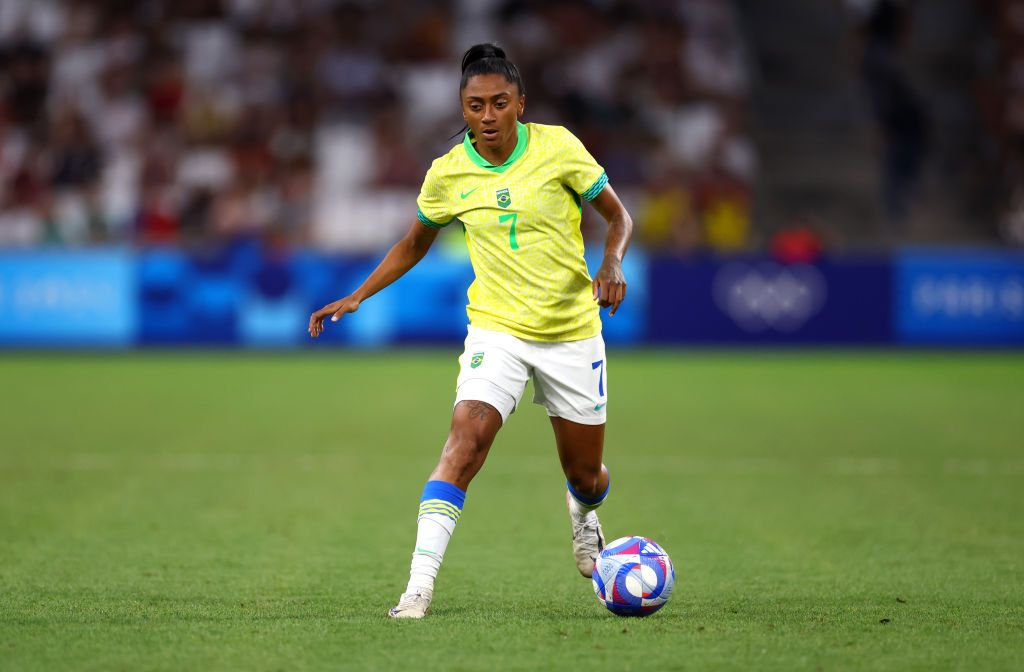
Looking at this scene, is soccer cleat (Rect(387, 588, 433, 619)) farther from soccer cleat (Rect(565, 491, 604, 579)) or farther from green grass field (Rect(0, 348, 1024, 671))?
soccer cleat (Rect(565, 491, 604, 579))

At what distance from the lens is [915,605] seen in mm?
5828

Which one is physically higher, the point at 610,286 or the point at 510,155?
the point at 510,155

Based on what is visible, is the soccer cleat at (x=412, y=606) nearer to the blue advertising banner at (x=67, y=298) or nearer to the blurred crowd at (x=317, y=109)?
the blurred crowd at (x=317, y=109)

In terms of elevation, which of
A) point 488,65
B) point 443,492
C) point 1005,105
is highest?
point 1005,105

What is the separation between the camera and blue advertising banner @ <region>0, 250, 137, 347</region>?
19.6m

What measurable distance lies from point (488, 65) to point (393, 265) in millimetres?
958

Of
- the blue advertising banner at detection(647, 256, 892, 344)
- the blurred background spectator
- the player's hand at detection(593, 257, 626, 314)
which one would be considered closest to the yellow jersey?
the player's hand at detection(593, 257, 626, 314)

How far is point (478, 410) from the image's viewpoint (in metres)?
5.81

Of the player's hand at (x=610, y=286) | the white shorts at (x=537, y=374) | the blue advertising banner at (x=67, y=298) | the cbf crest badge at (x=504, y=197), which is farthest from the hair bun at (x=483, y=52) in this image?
the blue advertising banner at (x=67, y=298)

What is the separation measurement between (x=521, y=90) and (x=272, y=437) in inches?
261

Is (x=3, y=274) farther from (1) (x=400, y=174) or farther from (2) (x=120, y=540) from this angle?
(2) (x=120, y=540)

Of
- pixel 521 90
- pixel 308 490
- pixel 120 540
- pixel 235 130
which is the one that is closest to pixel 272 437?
pixel 308 490

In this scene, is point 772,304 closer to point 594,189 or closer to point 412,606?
point 594,189

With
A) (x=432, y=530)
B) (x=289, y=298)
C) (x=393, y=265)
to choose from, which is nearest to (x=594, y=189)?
(x=393, y=265)
